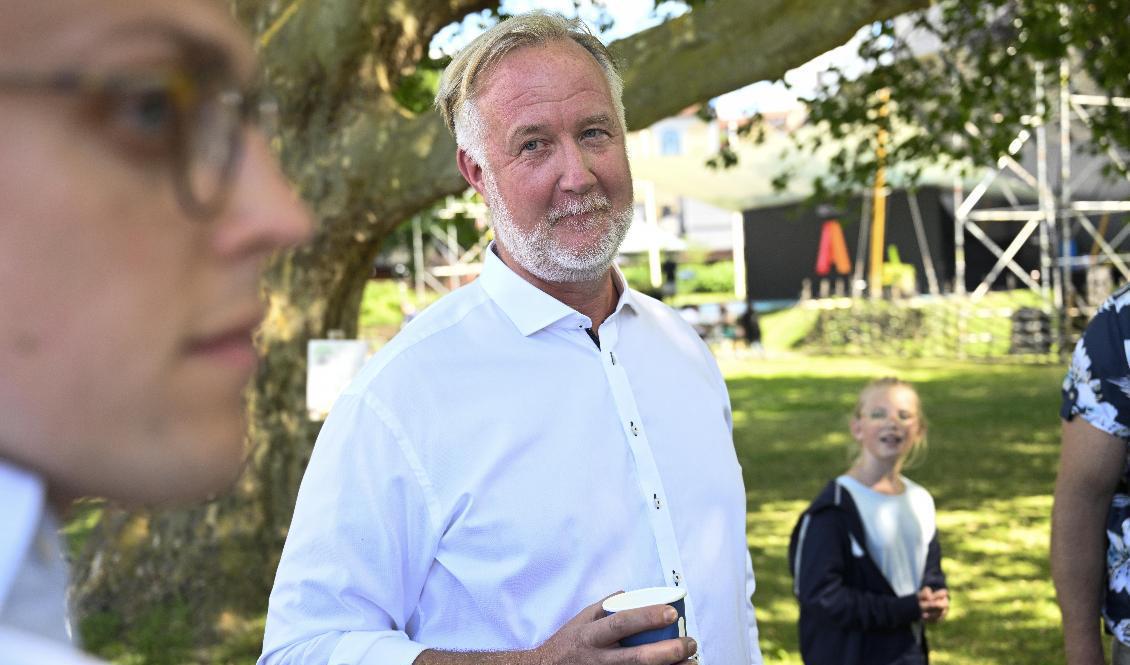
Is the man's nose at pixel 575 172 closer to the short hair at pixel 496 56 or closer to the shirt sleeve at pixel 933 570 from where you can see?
the short hair at pixel 496 56

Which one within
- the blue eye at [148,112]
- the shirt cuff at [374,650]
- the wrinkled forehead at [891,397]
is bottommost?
the shirt cuff at [374,650]

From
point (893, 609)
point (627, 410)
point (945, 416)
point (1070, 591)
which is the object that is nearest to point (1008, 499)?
point (945, 416)

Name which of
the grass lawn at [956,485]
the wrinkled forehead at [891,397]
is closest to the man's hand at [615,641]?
the grass lawn at [956,485]

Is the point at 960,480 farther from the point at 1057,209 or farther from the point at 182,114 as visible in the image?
the point at 182,114

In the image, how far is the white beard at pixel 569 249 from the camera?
2.28m

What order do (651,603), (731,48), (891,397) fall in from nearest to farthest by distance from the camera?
1. (651,603)
2. (891,397)
3. (731,48)

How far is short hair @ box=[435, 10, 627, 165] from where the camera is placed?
2.34 metres

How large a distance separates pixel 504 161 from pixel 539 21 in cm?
29

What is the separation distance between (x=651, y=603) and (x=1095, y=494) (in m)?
1.32

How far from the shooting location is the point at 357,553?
2010 mm

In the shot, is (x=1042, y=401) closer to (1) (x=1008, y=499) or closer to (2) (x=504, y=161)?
(1) (x=1008, y=499)

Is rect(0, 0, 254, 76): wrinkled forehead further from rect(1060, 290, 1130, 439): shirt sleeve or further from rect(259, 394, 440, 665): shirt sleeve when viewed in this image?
rect(1060, 290, 1130, 439): shirt sleeve

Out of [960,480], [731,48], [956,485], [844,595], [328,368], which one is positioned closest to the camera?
[844,595]

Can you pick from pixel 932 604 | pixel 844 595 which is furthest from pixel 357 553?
pixel 932 604
